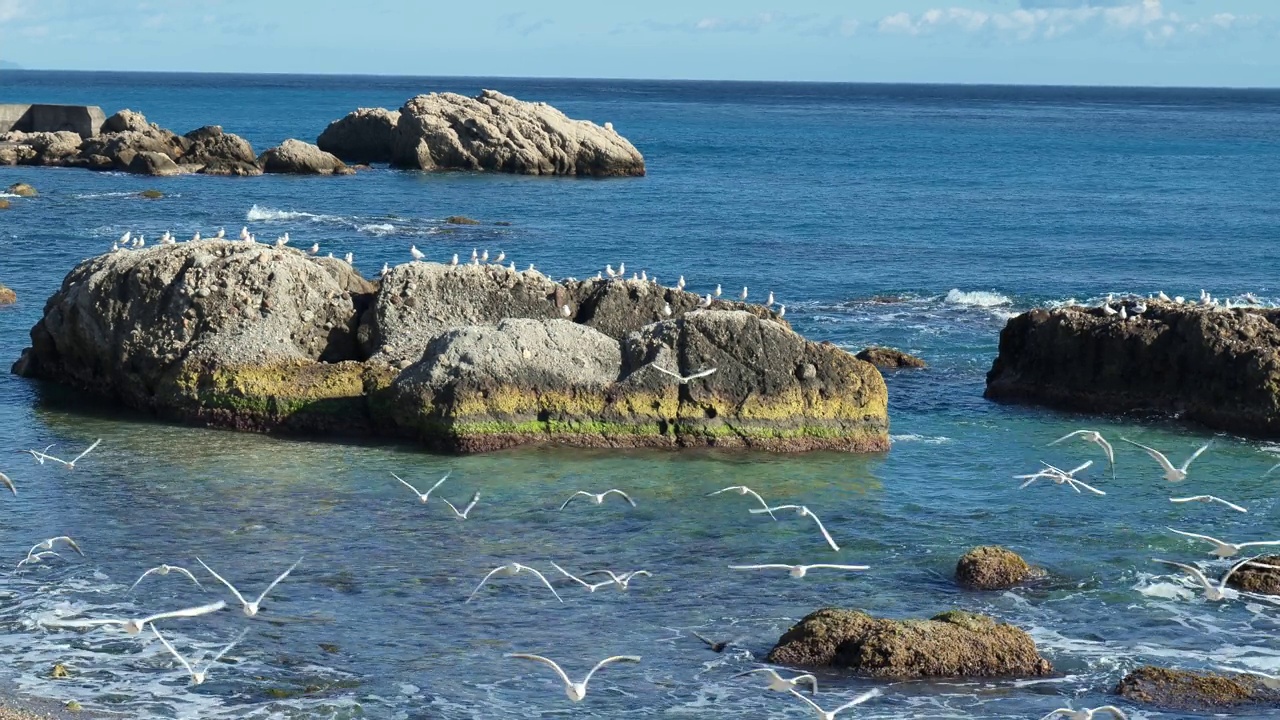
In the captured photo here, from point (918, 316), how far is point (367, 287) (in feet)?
54.7

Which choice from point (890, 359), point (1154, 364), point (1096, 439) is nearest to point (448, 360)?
point (1096, 439)

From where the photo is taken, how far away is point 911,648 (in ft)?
56.9

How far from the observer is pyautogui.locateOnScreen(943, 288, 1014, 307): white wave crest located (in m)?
44.2

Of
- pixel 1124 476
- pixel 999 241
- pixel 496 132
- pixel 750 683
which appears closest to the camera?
pixel 750 683

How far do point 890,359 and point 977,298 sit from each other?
36.3 feet

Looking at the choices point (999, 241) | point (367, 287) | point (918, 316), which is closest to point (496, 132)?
point (999, 241)

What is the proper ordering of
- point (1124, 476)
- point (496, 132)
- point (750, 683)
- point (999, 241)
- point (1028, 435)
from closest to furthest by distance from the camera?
point (750, 683)
point (1124, 476)
point (1028, 435)
point (999, 241)
point (496, 132)

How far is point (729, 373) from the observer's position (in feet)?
89.0

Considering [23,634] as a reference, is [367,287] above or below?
above

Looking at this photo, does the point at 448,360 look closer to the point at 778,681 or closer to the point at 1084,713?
the point at 778,681

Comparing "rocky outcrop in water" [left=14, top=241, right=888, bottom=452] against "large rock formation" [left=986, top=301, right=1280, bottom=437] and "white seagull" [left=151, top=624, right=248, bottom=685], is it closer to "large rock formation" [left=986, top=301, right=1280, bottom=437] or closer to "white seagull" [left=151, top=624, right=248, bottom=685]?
"large rock formation" [left=986, top=301, right=1280, bottom=437]

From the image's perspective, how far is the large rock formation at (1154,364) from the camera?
94.9ft

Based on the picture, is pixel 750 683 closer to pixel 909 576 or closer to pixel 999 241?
pixel 909 576

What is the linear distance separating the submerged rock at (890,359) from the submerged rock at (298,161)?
174ft
